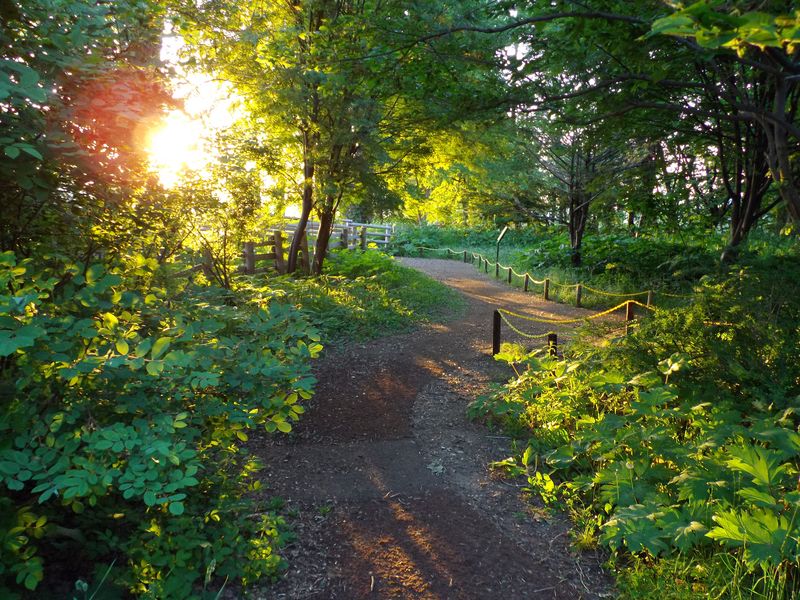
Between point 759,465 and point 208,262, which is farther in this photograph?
point 208,262

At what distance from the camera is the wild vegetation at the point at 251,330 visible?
2191 mm

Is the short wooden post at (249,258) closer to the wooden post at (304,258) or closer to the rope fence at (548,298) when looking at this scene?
the wooden post at (304,258)

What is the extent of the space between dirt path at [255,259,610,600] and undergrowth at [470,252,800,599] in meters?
0.37

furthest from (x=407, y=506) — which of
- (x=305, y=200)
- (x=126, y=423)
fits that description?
(x=305, y=200)

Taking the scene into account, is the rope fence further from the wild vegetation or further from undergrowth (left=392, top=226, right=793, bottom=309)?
the wild vegetation

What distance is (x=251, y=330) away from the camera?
3518mm

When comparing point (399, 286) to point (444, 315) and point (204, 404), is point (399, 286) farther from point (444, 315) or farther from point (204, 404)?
point (204, 404)

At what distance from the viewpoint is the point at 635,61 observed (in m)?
5.48

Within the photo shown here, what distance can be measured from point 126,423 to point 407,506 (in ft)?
7.90

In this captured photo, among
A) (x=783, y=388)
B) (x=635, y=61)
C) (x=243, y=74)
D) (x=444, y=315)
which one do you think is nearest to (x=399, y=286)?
(x=444, y=315)

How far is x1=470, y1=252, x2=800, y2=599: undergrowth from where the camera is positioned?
280 cm

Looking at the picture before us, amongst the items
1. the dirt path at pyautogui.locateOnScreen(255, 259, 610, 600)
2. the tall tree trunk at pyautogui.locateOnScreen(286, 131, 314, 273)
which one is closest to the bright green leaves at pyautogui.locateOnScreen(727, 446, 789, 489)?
the dirt path at pyautogui.locateOnScreen(255, 259, 610, 600)

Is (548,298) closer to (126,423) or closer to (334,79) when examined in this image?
(334,79)

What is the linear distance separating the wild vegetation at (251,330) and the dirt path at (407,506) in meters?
0.30
